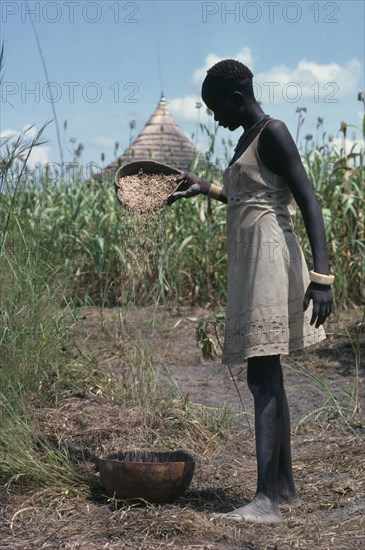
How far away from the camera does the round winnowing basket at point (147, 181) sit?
155 inches

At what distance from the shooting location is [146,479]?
11.8 ft

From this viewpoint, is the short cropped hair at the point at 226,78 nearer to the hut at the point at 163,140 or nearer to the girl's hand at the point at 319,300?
the girl's hand at the point at 319,300

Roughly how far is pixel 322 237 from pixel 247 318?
41cm

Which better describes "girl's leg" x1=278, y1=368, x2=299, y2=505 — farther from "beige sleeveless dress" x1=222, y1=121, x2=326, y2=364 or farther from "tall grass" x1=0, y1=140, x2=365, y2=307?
"tall grass" x1=0, y1=140, x2=365, y2=307

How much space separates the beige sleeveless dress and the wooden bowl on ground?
53cm

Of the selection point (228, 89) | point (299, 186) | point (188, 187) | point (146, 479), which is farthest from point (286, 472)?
point (228, 89)

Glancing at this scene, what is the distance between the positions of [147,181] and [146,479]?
1306 millimetres

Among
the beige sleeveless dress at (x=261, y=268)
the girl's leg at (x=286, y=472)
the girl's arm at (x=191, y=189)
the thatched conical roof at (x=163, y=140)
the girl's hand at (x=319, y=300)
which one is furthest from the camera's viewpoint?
the thatched conical roof at (x=163, y=140)

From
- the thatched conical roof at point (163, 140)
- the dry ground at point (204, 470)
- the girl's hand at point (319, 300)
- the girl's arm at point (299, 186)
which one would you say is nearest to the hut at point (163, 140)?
the thatched conical roof at point (163, 140)

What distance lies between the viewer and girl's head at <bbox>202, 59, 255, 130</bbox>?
3.39 m

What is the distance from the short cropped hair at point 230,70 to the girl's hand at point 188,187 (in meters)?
0.56

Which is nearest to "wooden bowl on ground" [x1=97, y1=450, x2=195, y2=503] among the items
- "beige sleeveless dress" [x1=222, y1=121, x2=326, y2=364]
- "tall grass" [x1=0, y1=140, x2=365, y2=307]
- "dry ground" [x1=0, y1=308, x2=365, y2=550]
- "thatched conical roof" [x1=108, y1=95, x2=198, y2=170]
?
"dry ground" [x1=0, y1=308, x2=365, y2=550]

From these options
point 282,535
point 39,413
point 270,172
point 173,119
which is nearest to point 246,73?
point 270,172

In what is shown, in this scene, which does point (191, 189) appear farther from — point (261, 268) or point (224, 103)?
point (261, 268)
